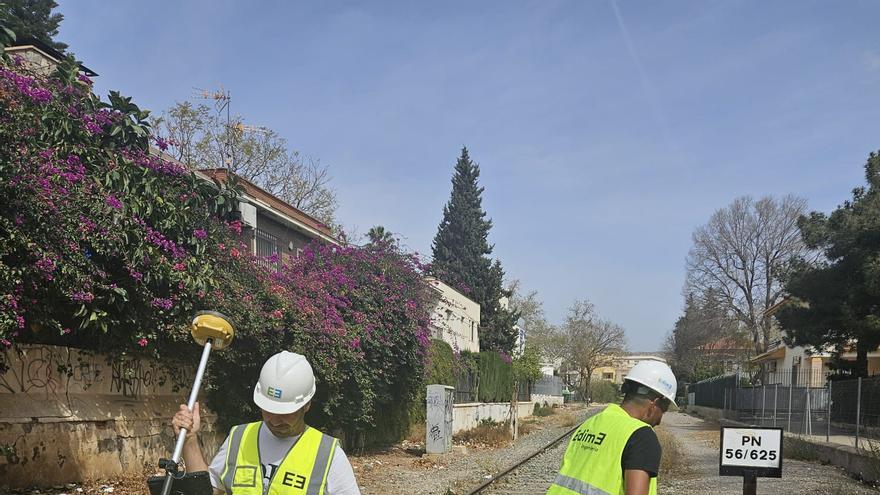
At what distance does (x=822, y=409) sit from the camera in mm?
24469

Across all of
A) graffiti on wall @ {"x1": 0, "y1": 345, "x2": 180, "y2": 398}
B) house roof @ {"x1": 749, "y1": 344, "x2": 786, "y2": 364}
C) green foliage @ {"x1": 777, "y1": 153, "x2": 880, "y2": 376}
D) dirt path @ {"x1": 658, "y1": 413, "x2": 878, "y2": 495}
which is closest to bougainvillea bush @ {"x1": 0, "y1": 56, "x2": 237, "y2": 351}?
graffiti on wall @ {"x1": 0, "y1": 345, "x2": 180, "y2": 398}

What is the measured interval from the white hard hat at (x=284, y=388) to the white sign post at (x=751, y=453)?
200 inches

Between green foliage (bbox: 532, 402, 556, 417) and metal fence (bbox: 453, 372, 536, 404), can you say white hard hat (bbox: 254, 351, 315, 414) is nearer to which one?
metal fence (bbox: 453, 372, 536, 404)

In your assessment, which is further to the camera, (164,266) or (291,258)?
(291,258)

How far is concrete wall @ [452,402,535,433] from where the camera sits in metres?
29.6

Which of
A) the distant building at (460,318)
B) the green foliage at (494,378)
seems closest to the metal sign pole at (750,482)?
the distant building at (460,318)

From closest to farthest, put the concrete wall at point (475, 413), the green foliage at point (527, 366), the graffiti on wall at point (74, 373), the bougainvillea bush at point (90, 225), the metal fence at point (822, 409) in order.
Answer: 1. the bougainvillea bush at point (90, 225)
2. the graffiti on wall at point (74, 373)
3. the metal fence at point (822, 409)
4. the concrete wall at point (475, 413)
5. the green foliage at point (527, 366)

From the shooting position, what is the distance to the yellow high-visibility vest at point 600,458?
12.9 ft

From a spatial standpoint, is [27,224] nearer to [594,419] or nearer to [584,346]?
[594,419]

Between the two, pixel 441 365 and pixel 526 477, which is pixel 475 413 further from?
pixel 526 477

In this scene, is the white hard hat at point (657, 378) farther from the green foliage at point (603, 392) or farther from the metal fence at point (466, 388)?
the green foliage at point (603, 392)

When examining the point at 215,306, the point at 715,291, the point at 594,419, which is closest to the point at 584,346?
the point at 715,291

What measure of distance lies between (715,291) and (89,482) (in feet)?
188

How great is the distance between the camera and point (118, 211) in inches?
418
